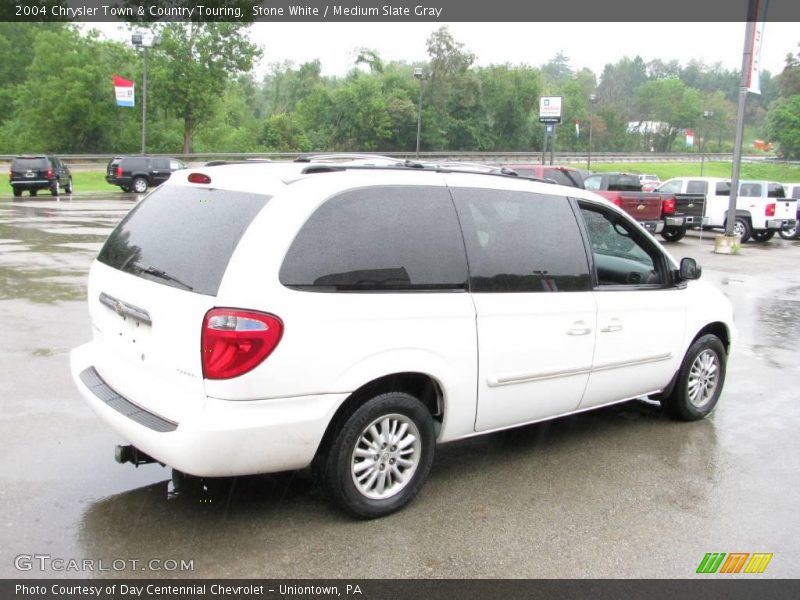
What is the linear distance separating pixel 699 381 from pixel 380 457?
303cm

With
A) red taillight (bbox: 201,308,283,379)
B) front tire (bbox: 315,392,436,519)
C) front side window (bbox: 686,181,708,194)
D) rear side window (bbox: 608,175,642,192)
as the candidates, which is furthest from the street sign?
red taillight (bbox: 201,308,283,379)

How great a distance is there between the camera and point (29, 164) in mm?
31109

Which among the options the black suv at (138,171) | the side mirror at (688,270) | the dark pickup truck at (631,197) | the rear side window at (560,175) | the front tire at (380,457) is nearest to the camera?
the front tire at (380,457)

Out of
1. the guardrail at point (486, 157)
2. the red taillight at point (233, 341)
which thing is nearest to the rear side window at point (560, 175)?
the red taillight at point (233, 341)

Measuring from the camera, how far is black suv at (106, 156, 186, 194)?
3694 centimetres

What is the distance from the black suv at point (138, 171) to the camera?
3694 centimetres

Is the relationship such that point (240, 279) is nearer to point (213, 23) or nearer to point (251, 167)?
point (251, 167)

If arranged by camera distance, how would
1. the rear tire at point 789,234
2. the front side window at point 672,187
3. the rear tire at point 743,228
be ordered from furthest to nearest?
the rear tire at point 789,234
the front side window at point 672,187
the rear tire at point 743,228

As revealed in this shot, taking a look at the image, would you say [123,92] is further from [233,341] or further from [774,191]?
[233,341]

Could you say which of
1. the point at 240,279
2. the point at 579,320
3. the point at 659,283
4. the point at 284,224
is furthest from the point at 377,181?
the point at 659,283

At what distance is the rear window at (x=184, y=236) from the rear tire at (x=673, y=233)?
1978 cm

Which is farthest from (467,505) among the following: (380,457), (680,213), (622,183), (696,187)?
(696,187)

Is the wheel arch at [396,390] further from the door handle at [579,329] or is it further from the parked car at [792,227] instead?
the parked car at [792,227]

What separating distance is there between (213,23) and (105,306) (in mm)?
58257
